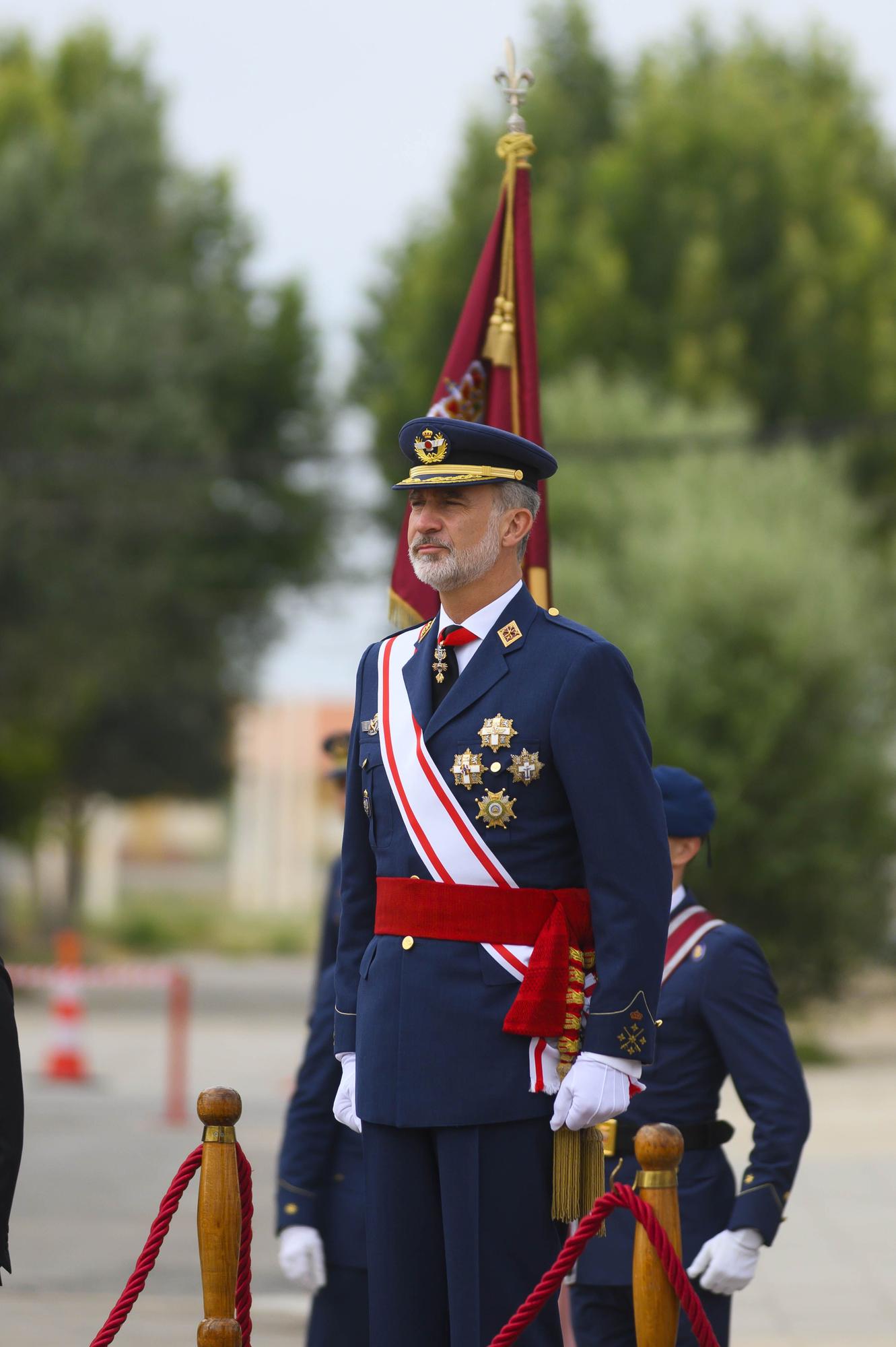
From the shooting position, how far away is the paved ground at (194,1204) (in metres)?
7.77

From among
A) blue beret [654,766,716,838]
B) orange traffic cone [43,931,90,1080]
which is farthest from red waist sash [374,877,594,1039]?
orange traffic cone [43,931,90,1080]

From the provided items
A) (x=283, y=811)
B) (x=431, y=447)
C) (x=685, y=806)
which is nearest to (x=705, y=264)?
(x=685, y=806)

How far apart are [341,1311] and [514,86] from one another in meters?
2.97

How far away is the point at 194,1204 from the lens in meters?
10.1

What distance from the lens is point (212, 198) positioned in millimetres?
29547

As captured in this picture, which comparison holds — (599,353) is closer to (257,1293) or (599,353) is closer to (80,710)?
(80,710)

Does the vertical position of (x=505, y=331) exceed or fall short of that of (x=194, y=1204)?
it exceeds it

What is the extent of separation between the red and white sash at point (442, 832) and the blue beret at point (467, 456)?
0.38 metres

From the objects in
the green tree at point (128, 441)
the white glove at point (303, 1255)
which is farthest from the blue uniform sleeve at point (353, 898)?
the green tree at point (128, 441)

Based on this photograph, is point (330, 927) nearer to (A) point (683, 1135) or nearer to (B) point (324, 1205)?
(B) point (324, 1205)

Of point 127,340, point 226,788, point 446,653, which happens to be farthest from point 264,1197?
point 226,788

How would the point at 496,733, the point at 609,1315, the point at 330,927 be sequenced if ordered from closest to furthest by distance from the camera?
the point at 496,733, the point at 609,1315, the point at 330,927

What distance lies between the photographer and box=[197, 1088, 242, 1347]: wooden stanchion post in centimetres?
330

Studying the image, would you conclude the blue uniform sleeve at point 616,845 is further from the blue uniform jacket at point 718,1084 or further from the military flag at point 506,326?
the military flag at point 506,326
